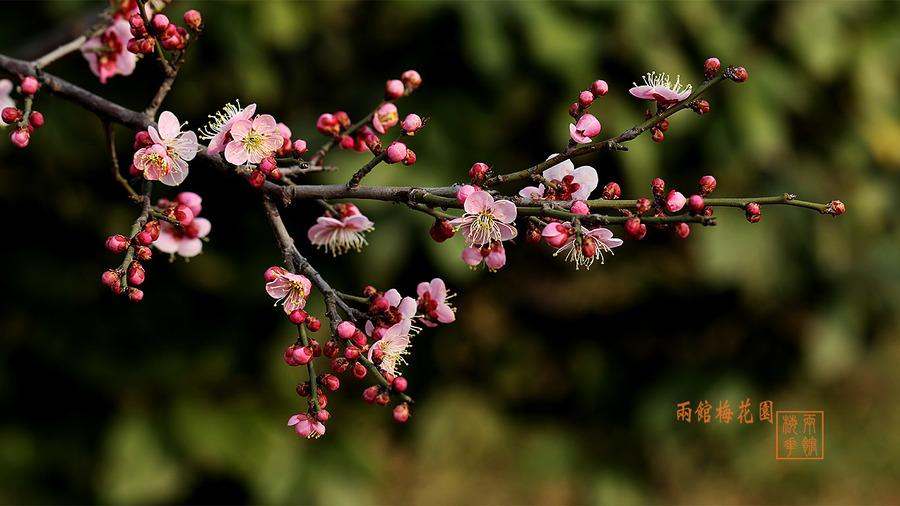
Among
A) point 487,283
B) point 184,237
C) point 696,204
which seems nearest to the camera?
point 696,204

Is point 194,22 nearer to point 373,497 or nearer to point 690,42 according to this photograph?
point 690,42

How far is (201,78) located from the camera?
141 inches

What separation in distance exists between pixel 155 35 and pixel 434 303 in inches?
21.2

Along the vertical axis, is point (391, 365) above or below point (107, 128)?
below

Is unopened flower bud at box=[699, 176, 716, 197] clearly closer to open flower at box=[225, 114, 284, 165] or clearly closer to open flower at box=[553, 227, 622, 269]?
open flower at box=[553, 227, 622, 269]

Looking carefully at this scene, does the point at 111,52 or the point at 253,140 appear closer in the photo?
the point at 253,140

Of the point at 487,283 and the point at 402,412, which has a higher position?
the point at 487,283

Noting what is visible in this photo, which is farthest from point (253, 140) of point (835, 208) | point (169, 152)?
point (835, 208)

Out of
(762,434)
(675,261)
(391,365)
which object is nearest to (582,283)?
(675,261)

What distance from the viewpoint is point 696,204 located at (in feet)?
3.29

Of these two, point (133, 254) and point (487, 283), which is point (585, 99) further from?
point (487, 283)

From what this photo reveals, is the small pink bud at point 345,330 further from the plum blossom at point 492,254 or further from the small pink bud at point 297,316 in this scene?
the plum blossom at point 492,254

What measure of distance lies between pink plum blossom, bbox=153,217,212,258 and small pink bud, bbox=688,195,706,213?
0.76 m

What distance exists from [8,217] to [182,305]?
0.87m
